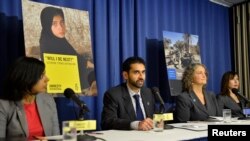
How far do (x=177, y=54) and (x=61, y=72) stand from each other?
2002 mm

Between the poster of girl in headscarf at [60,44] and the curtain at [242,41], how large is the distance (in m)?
3.43

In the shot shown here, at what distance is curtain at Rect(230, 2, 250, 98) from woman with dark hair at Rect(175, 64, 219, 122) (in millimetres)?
2162

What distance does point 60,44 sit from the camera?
10.8ft

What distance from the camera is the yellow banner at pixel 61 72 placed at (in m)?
3.16

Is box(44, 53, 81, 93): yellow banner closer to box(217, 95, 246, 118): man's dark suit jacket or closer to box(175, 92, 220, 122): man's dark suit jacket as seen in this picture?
box(175, 92, 220, 122): man's dark suit jacket

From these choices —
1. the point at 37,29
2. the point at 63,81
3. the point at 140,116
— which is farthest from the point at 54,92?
the point at 140,116

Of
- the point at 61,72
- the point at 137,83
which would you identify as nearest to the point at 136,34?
the point at 137,83

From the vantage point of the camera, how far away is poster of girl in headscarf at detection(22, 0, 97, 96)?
3.08 meters

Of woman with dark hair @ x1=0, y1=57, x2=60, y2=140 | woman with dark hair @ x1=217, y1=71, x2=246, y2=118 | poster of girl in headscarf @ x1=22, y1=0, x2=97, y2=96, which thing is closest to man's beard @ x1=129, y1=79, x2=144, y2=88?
poster of girl in headscarf @ x1=22, y1=0, x2=97, y2=96

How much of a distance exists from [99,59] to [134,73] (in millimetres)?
880

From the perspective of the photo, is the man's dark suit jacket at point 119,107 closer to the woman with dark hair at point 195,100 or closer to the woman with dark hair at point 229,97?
the woman with dark hair at point 195,100

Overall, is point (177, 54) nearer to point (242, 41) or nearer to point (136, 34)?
point (136, 34)

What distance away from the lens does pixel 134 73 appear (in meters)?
3.27

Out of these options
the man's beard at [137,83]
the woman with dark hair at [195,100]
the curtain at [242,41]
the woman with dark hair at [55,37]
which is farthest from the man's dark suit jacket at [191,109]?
the curtain at [242,41]
